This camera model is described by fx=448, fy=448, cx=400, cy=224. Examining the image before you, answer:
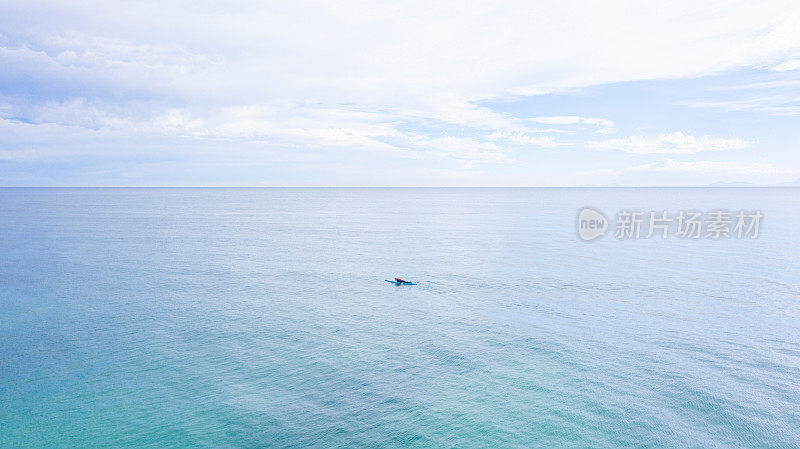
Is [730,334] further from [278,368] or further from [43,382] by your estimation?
[43,382]

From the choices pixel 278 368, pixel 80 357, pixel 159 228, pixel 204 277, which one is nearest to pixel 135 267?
pixel 204 277

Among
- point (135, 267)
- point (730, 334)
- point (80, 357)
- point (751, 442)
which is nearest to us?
point (751, 442)

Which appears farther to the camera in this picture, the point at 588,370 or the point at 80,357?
the point at 80,357

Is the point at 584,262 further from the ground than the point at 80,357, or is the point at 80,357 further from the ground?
the point at 584,262

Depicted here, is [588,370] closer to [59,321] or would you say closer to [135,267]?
[59,321]

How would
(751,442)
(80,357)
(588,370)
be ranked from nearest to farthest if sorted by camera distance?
1. (751,442)
2. (588,370)
3. (80,357)

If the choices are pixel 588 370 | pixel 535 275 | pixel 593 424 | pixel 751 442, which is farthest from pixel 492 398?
pixel 535 275
